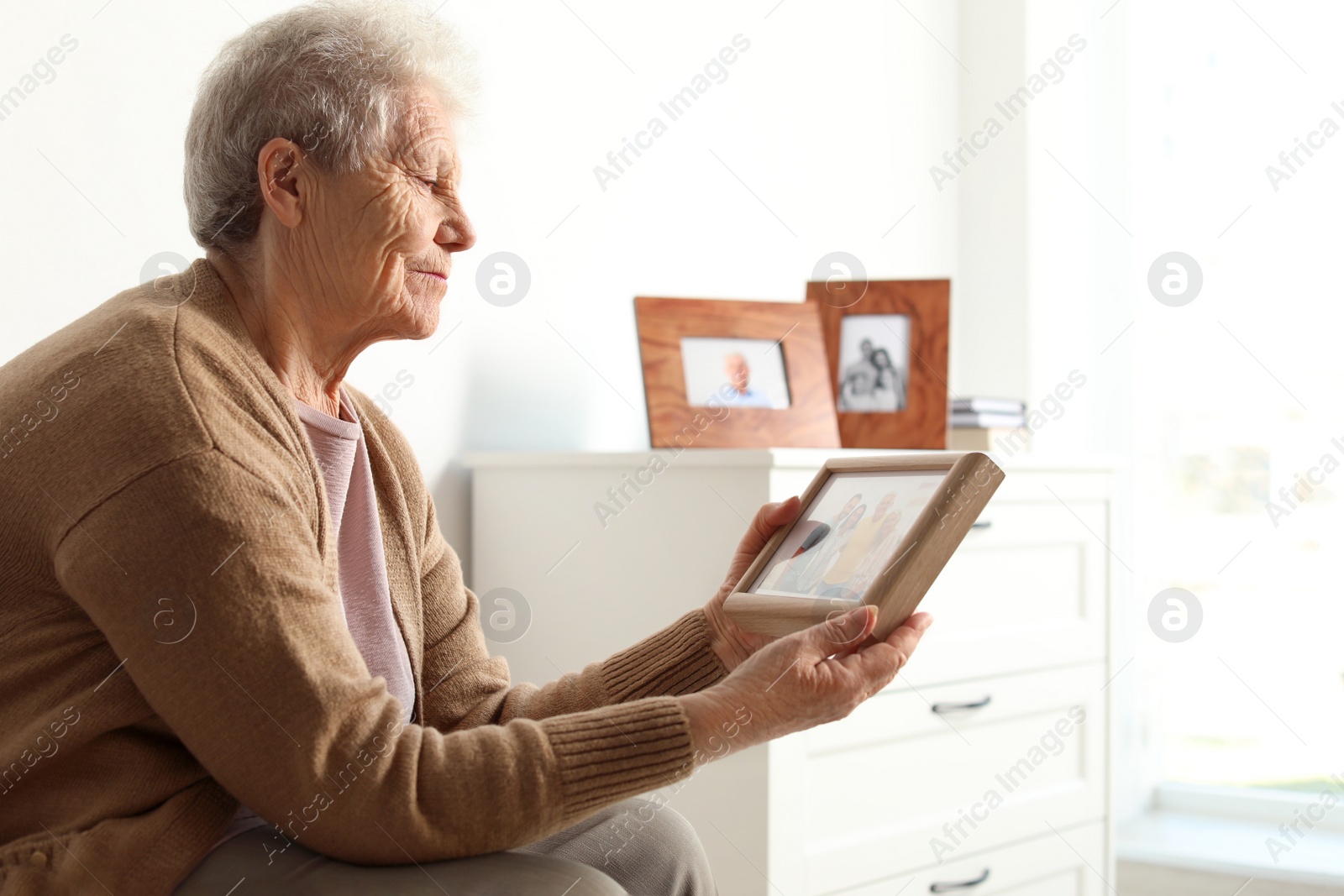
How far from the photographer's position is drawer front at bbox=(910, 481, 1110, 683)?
5.44 ft

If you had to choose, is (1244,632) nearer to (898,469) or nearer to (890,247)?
(890,247)

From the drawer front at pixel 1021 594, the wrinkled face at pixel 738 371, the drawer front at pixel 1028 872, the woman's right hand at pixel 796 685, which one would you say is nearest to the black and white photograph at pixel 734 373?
the wrinkled face at pixel 738 371

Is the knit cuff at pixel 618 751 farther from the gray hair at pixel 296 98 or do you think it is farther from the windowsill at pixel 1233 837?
the windowsill at pixel 1233 837

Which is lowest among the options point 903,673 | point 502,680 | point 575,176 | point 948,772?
point 948,772

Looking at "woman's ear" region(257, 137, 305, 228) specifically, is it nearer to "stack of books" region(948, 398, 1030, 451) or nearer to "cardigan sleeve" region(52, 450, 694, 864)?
"cardigan sleeve" region(52, 450, 694, 864)

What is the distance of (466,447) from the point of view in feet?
5.75

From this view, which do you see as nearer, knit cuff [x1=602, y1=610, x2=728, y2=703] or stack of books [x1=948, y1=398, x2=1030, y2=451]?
knit cuff [x1=602, y1=610, x2=728, y2=703]

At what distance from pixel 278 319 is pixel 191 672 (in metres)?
0.36

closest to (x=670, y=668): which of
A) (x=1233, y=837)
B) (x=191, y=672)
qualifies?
(x=191, y=672)

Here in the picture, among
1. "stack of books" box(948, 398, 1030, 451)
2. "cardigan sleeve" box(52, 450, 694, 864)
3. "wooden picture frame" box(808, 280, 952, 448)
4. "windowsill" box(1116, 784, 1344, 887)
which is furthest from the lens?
"windowsill" box(1116, 784, 1344, 887)

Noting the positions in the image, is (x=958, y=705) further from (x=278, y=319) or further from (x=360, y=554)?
(x=278, y=319)

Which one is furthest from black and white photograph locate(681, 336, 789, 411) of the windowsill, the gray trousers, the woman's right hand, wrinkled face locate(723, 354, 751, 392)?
the windowsill

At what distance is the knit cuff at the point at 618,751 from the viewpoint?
2.82ft

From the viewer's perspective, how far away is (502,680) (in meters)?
1.26
